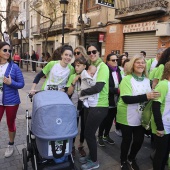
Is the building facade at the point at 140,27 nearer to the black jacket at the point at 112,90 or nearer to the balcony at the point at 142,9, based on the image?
the balcony at the point at 142,9

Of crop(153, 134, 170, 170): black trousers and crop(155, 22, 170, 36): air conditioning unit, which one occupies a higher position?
crop(155, 22, 170, 36): air conditioning unit

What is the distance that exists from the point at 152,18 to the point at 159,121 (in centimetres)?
990

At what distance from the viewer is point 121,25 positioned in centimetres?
1334

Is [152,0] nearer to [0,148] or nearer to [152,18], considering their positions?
[152,18]

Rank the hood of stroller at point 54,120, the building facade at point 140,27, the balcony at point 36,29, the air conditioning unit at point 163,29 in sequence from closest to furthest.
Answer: the hood of stroller at point 54,120, the air conditioning unit at point 163,29, the building facade at point 140,27, the balcony at point 36,29

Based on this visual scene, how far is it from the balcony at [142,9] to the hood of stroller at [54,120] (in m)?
9.57

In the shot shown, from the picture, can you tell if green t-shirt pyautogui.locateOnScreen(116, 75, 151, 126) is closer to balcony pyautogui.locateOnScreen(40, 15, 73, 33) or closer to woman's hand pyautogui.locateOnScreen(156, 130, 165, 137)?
woman's hand pyautogui.locateOnScreen(156, 130, 165, 137)

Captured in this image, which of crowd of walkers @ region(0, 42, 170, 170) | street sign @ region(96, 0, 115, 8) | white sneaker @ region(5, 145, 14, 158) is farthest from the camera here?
street sign @ region(96, 0, 115, 8)

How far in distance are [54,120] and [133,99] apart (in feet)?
3.59

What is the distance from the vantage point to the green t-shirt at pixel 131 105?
2855 mm

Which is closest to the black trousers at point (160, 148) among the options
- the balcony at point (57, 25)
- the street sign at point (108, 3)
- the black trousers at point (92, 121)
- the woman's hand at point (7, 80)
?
the black trousers at point (92, 121)

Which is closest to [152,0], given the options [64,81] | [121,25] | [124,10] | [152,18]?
[152,18]

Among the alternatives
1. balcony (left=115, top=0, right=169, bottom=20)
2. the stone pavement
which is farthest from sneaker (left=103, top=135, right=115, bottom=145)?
balcony (left=115, top=0, right=169, bottom=20)

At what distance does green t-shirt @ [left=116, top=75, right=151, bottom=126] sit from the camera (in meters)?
2.86
